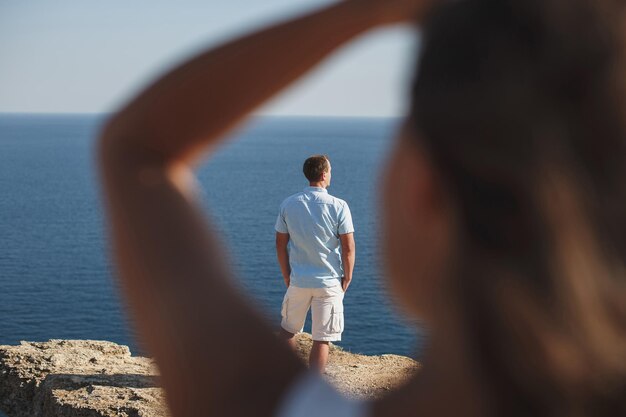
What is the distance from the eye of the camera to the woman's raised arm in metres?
1.05

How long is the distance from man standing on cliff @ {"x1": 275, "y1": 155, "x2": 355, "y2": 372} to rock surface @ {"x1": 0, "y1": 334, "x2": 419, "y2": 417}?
2.03ft

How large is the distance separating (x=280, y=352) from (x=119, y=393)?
727 centimetres

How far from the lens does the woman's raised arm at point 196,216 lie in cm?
105

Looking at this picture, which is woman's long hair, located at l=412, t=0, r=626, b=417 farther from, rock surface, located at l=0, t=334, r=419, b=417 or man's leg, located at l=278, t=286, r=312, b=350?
man's leg, located at l=278, t=286, r=312, b=350

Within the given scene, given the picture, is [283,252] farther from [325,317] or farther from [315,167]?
[315,167]

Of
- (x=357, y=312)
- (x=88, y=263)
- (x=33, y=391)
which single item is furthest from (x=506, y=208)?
(x=88, y=263)

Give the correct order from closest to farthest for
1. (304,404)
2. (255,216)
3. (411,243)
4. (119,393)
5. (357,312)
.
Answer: (411,243)
(304,404)
(119,393)
(357,312)
(255,216)

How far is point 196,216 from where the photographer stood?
1.15 meters

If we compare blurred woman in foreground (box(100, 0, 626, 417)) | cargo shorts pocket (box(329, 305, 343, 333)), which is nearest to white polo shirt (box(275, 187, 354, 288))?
cargo shorts pocket (box(329, 305, 343, 333))

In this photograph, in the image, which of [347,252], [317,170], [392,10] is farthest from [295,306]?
[392,10]

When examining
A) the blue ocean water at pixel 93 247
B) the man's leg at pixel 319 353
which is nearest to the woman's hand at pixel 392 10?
the blue ocean water at pixel 93 247

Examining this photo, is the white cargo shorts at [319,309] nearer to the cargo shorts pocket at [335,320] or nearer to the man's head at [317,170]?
the cargo shorts pocket at [335,320]

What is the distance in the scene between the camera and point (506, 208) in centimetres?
72

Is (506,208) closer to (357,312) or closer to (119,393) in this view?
(119,393)
